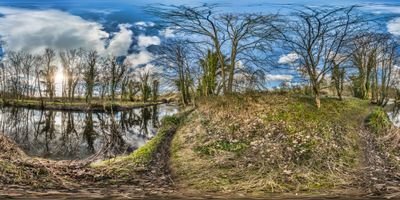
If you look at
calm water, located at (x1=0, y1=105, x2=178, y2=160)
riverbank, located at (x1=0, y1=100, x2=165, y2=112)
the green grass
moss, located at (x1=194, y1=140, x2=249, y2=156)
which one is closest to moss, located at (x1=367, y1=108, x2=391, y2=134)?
moss, located at (x1=194, y1=140, x2=249, y2=156)

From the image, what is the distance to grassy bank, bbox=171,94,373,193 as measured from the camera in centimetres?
562

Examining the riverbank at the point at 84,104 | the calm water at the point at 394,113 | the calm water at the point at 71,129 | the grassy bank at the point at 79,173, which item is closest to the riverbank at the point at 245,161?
the grassy bank at the point at 79,173

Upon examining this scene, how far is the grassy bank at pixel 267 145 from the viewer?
5.62 meters

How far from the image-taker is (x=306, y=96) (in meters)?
8.46

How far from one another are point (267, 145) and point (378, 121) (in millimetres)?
3361

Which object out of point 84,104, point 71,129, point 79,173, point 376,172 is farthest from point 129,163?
point 71,129

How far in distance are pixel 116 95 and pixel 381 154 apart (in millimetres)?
4925

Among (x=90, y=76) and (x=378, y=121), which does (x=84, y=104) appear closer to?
(x=90, y=76)

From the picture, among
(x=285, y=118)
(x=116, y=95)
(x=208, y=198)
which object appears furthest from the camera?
(x=116, y=95)

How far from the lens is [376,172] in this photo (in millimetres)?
5992

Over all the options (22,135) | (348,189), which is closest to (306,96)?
(348,189)

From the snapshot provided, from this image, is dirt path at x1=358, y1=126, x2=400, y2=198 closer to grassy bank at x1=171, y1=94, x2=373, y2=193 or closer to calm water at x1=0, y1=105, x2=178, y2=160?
grassy bank at x1=171, y1=94, x2=373, y2=193

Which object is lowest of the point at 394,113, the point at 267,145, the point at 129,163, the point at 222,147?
the point at 394,113

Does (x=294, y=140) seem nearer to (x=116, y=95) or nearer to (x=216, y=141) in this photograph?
(x=216, y=141)
